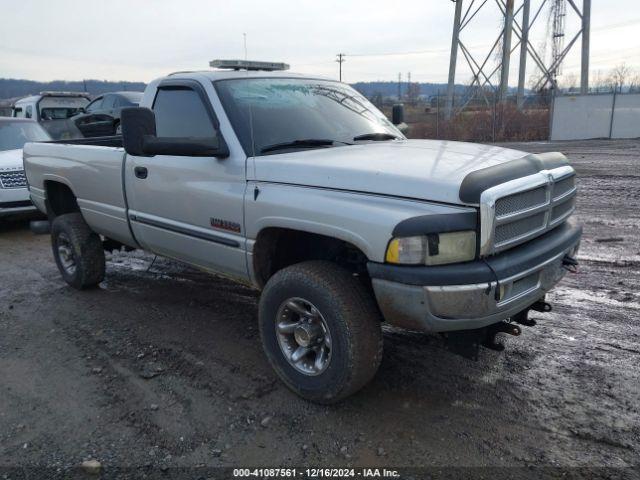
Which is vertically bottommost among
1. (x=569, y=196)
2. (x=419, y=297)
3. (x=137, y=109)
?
(x=419, y=297)

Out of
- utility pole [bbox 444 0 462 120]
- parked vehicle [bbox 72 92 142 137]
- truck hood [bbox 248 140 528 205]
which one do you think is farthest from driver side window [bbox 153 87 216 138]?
utility pole [bbox 444 0 462 120]

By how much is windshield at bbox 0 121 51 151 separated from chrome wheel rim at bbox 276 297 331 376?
7285 millimetres

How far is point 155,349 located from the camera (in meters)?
4.05

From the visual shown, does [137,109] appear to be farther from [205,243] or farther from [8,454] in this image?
[8,454]

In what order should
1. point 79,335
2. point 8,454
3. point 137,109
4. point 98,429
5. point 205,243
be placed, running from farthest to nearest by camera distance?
point 79,335, point 205,243, point 137,109, point 98,429, point 8,454

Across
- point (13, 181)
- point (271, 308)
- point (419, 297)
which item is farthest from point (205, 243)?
point (13, 181)

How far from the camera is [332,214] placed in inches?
114

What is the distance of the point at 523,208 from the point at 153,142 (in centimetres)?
234

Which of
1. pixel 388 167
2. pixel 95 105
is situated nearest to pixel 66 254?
pixel 388 167

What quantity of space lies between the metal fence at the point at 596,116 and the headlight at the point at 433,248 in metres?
21.9

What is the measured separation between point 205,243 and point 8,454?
1.72 meters

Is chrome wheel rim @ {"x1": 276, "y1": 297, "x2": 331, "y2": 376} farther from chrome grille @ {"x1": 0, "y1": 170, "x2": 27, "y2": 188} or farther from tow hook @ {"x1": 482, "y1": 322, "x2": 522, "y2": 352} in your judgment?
chrome grille @ {"x1": 0, "y1": 170, "x2": 27, "y2": 188}

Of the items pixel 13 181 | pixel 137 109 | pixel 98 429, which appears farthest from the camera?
pixel 13 181

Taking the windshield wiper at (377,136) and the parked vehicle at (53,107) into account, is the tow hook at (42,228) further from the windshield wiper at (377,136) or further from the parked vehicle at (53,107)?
the parked vehicle at (53,107)
